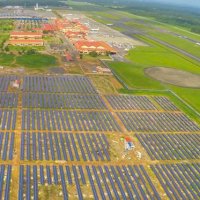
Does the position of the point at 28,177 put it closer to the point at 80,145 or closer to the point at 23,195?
the point at 23,195

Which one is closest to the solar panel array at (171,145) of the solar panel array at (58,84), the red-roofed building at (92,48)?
the solar panel array at (58,84)

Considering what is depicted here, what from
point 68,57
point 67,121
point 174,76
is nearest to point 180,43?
point 174,76

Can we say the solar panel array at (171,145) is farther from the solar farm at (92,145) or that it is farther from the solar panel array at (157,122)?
the solar panel array at (157,122)

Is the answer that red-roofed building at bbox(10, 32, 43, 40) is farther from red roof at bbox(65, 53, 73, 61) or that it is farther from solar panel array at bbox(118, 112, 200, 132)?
solar panel array at bbox(118, 112, 200, 132)

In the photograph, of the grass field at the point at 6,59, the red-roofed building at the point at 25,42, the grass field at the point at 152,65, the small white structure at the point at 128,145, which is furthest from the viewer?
the red-roofed building at the point at 25,42

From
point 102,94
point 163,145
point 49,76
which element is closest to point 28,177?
point 163,145
